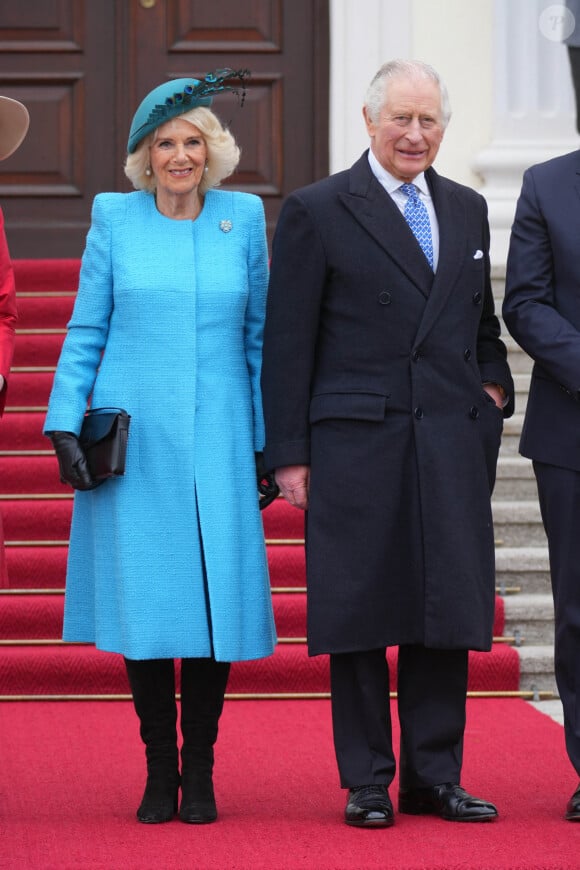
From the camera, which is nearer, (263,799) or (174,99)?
(174,99)

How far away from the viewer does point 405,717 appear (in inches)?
145

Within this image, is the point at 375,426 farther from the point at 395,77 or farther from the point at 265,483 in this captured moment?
the point at 395,77

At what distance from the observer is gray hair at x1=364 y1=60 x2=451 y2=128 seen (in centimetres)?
360

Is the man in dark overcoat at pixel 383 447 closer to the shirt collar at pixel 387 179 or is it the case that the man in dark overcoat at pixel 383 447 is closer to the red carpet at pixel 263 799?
the shirt collar at pixel 387 179

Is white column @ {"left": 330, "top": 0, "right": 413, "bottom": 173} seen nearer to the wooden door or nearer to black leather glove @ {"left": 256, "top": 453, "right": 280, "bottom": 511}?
the wooden door

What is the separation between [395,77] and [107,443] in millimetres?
1024

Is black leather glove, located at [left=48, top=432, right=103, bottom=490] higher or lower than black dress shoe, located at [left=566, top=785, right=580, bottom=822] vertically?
higher

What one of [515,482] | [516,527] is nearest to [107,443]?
[516,527]

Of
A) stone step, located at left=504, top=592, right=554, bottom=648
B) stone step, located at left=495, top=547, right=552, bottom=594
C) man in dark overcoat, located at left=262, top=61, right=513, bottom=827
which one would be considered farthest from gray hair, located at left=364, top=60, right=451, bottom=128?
stone step, located at left=495, top=547, right=552, bottom=594

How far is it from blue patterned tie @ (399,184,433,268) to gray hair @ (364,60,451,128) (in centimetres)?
17

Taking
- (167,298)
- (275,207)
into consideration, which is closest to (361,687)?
(167,298)

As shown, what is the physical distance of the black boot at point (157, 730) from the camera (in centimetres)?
364

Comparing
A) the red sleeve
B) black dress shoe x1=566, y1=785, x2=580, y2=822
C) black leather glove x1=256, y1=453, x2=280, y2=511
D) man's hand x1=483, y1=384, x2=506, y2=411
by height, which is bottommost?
black dress shoe x1=566, y1=785, x2=580, y2=822

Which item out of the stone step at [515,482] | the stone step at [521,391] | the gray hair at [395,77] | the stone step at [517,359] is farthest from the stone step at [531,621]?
the gray hair at [395,77]
